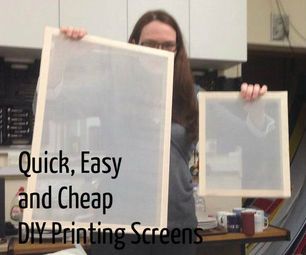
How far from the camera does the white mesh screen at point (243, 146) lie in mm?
1176

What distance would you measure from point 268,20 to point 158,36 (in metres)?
1.76

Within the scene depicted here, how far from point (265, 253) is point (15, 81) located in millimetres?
2047

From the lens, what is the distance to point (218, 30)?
7.31ft

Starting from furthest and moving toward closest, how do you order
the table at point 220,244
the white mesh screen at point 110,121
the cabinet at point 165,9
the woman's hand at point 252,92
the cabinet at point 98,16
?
the cabinet at point 165,9 < the cabinet at point 98,16 < the table at point 220,244 < the woman's hand at point 252,92 < the white mesh screen at point 110,121

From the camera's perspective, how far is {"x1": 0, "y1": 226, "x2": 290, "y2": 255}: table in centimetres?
165

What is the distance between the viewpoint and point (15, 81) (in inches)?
84.2

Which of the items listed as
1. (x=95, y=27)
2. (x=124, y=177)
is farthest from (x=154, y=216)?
(x=95, y=27)

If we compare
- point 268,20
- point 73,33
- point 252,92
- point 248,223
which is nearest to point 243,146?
point 252,92

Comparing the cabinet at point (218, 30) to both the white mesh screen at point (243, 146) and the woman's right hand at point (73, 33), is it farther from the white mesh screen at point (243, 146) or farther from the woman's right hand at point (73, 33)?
the woman's right hand at point (73, 33)

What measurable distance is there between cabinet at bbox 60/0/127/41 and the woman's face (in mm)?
885

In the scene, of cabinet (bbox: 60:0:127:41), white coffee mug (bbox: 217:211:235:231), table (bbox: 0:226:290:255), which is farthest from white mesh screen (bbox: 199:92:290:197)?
cabinet (bbox: 60:0:127:41)

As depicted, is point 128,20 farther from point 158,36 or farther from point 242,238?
point 242,238

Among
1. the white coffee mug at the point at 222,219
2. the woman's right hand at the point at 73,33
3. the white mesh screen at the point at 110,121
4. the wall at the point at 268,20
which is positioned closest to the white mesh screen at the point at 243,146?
the white mesh screen at the point at 110,121

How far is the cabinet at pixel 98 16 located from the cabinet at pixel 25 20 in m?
0.06
